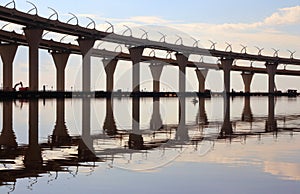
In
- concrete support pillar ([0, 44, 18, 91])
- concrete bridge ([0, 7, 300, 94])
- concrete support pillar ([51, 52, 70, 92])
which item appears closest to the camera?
concrete bridge ([0, 7, 300, 94])

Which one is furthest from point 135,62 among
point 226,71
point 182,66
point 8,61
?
point 226,71

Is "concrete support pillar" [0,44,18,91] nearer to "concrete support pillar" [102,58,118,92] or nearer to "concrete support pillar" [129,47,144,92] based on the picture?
"concrete support pillar" [129,47,144,92]

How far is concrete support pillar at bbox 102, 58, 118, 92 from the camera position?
173375 millimetres

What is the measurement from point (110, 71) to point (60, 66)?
976 inches

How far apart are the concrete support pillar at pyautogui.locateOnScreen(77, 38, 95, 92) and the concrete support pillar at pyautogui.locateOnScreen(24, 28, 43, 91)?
51.9 ft

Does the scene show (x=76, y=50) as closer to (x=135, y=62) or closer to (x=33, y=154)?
(x=135, y=62)

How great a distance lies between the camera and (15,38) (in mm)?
126625

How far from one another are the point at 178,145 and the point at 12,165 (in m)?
10.1

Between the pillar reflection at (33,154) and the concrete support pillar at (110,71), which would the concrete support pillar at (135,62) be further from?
the pillar reflection at (33,154)

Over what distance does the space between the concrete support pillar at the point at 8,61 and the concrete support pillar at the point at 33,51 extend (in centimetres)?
2448

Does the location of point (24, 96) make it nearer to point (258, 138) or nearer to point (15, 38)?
point (15, 38)

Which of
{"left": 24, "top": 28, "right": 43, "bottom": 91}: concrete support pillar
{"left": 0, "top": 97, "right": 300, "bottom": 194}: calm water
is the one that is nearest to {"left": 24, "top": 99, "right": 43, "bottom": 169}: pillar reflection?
{"left": 0, "top": 97, "right": 300, "bottom": 194}: calm water

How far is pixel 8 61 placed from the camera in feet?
434

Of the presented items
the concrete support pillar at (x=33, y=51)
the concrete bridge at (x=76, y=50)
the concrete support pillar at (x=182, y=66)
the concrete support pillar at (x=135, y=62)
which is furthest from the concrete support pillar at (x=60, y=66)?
the concrete support pillar at (x=33, y=51)
